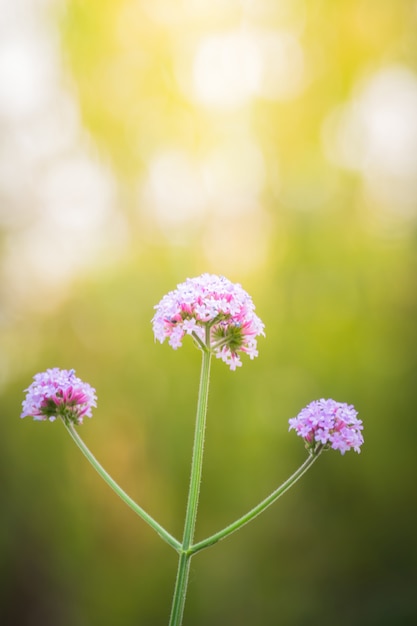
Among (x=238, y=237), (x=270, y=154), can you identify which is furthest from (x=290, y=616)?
(x=270, y=154)

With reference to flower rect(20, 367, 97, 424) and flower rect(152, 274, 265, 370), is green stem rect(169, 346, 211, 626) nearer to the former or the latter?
flower rect(152, 274, 265, 370)

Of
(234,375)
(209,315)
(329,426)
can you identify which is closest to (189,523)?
(329,426)

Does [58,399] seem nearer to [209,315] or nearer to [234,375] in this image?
[209,315]

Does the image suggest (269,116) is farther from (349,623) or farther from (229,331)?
(229,331)

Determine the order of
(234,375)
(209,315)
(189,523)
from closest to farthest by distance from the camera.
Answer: (189,523) < (209,315) < (234,375)

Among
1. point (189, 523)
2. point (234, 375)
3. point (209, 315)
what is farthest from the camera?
point (234, 375)

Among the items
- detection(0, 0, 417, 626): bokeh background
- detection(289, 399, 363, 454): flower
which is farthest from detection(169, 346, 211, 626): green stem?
detection(0, 0, 417, 626): bokeh background

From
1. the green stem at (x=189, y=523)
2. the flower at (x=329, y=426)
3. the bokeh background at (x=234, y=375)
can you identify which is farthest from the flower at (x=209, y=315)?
the bokeh background at (x=234, y=375)
